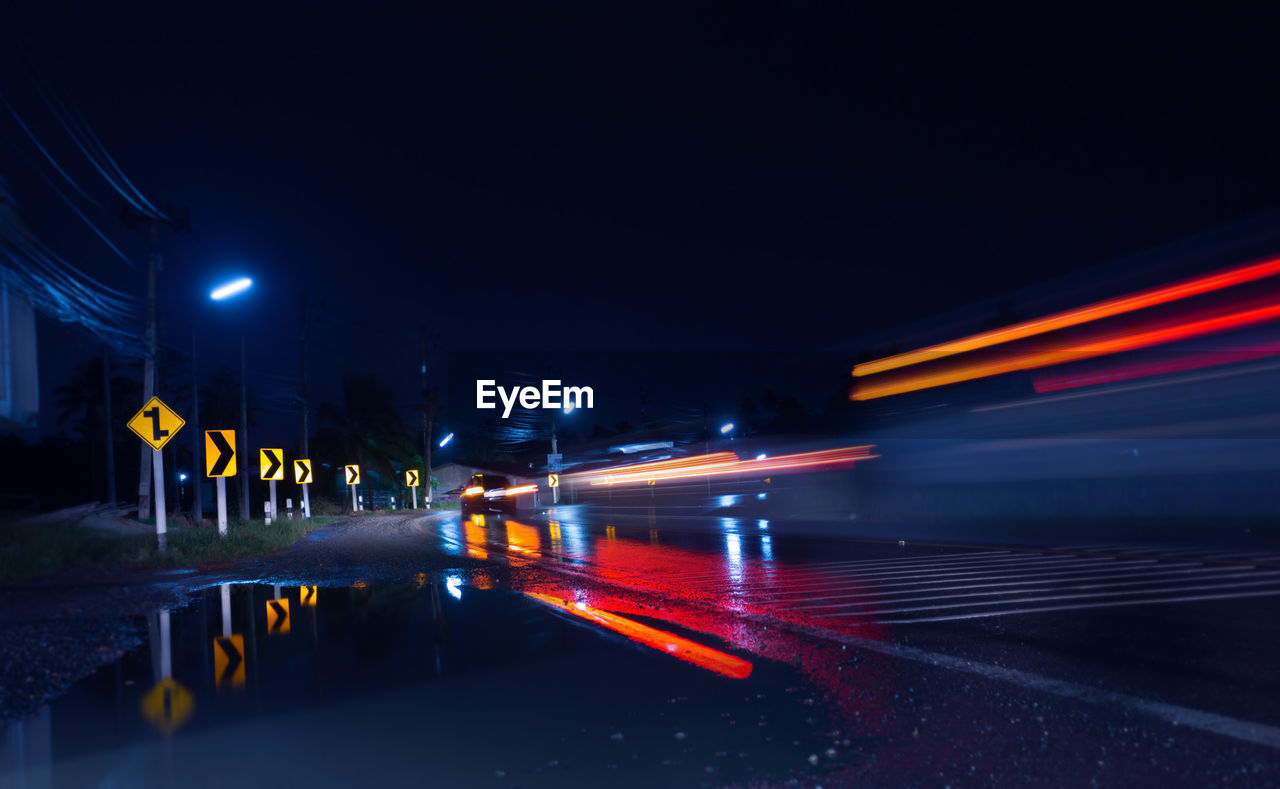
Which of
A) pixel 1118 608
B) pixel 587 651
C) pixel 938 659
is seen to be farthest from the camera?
pixel 1118 608

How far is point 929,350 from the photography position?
854 inches

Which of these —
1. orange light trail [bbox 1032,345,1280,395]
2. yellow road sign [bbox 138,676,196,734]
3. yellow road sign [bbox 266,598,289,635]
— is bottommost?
yellow road sign [bbox 138,676,196,734]

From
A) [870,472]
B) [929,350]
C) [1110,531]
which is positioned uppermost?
[929,350]

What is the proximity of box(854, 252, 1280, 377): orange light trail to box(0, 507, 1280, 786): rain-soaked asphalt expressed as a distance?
4.72m

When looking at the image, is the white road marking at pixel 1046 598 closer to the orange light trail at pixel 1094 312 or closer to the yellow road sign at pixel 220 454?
the orange light trail at pixel 1094 312

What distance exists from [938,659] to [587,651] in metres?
2.90

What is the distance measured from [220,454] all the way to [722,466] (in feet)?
79.0

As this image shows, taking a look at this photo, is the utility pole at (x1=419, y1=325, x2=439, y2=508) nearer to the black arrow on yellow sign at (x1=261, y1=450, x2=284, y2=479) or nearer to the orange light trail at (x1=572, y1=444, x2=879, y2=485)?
the orange light trail at (x1=572, y1=444, x2=879, y2=485)

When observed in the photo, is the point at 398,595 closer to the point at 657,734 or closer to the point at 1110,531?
the point at 657,734

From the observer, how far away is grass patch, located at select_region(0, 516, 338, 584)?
15.7 meters

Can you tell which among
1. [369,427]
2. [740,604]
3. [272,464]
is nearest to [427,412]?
[369,427]

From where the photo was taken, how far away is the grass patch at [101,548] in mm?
15703

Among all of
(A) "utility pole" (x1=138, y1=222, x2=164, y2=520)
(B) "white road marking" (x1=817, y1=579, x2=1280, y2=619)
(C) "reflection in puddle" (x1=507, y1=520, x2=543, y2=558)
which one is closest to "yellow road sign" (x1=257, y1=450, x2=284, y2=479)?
(A) "utility pole" (x1=138, y1=222, x2=164, y2=520)

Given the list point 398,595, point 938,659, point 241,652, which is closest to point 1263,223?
point 938,659
